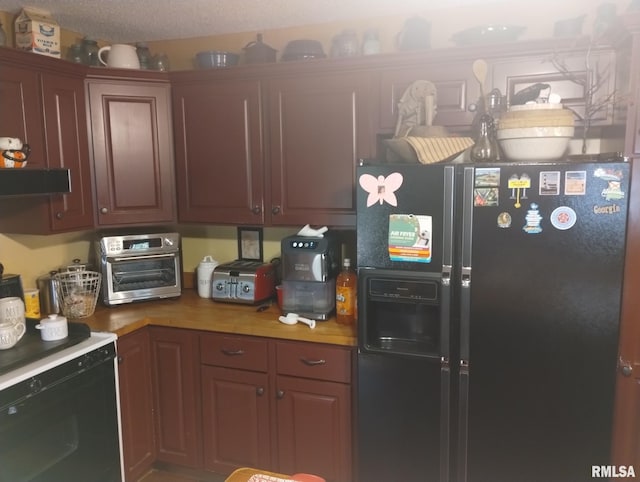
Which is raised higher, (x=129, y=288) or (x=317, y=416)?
(x=129, y=288)

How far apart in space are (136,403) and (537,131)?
2170 millimetres

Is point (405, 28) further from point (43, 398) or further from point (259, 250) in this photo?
Result: point (43, 398)

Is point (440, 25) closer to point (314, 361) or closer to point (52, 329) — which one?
point (314, 361)

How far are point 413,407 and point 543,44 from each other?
1.59 meters

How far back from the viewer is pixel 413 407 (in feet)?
7.00

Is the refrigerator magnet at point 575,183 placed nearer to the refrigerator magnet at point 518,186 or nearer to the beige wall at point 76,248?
the refrigerator magnet at point 518,186

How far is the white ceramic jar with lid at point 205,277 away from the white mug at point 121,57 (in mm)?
1110

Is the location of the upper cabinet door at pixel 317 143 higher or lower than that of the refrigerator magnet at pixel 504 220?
higher

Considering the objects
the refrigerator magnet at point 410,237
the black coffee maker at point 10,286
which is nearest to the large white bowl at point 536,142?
the refrigerator magnet at point 410,237

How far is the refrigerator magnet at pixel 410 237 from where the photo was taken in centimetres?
201

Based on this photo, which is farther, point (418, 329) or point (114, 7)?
point (114, 7)

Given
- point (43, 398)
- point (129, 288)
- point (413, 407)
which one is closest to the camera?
point (43, 398)

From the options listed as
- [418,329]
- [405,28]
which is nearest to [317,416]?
[418,329]

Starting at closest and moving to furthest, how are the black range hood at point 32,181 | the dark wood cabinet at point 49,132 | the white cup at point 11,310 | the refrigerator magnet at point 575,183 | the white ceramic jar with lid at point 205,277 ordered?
the refrigerator magnet at point 575,183 → the black range hood at point 32,181 → the white cup at point 11,310 → the dark wood cabinet at point 49,132 → the white ceramic jar with lid at point 205,277
